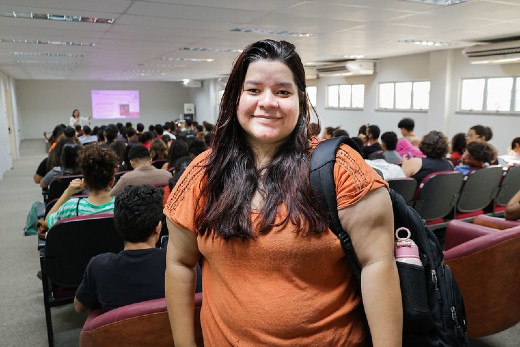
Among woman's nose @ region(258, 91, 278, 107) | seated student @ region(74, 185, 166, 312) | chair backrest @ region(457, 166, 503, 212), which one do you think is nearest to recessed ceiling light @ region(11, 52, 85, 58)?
chair backrest @ region(457, 166, 503, 212)

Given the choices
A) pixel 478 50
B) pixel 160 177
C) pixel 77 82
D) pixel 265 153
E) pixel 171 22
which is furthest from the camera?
pixel 77 82

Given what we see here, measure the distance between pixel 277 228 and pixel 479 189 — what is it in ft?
11.4

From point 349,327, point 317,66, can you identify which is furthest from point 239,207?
point 317,66

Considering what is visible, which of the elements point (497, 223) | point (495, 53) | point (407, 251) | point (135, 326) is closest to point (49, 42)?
point (135, 326)

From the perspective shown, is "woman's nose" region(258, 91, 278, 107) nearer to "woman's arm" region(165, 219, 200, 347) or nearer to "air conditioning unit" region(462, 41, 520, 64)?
"woman's arm" region(165, 219, 200, 347)

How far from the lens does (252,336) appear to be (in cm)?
103

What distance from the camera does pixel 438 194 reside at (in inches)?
142

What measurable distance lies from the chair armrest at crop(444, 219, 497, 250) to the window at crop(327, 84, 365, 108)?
8.82m

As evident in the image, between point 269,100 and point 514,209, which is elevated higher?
point 269,100

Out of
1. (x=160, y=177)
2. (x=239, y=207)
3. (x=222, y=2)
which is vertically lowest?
(x=160, y=177)

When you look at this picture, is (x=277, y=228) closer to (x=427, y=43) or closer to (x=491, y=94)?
(x=427, y=43)

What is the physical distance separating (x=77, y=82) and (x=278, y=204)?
64.0ft

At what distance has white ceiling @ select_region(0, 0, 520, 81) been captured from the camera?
3996 millimetres

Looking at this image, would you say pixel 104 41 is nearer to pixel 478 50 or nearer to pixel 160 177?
pixel 160 177
